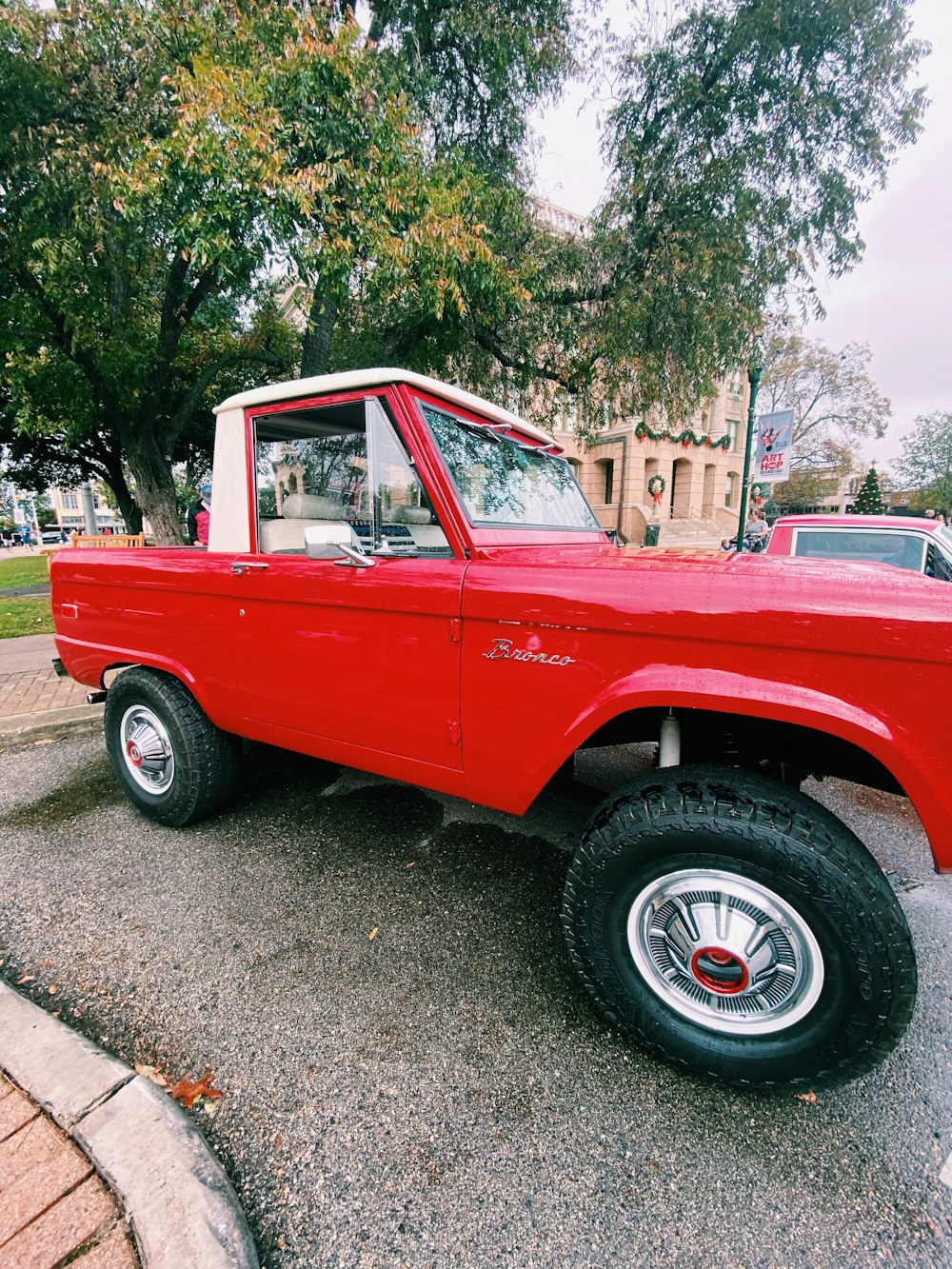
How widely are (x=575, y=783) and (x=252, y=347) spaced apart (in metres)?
12.4

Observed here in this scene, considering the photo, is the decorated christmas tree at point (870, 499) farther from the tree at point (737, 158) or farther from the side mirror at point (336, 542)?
the side mirror at point (336, 542)

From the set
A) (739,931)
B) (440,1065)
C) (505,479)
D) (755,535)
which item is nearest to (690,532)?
(755,535)

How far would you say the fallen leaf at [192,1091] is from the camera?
5.26 feet

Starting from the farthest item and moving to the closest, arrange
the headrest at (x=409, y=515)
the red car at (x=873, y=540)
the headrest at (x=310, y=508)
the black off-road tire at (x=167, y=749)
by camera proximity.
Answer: the red car at (x=873, y=540)
the black off-road tire at (x=167, y=749)
the headrest at (x=310, y=508)
the headrest at (x=409, y=515)

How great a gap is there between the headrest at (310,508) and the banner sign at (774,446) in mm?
8459

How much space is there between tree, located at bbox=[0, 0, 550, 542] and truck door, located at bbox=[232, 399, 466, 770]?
13.0ft

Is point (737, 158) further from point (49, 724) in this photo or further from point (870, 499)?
point (870, 499)

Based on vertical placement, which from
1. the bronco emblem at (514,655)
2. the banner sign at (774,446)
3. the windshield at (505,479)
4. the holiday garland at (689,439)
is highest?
the holiday garland at (689,439)

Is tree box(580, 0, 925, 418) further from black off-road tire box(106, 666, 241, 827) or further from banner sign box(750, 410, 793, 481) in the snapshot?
black off-road tire box(106, 666, 241, 827)

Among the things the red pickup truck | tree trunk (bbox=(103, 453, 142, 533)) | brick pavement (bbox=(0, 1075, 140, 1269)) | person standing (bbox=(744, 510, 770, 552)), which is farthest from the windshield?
tree trunk (bbox=(103, 453, 142, 533))

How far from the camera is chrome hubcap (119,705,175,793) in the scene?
9.77 feet

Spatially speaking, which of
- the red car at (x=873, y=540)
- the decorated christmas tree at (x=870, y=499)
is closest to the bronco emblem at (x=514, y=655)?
the red car at (x=873, y=540)

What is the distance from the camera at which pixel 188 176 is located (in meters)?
5.14

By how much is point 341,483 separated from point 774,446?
881 centimetres
